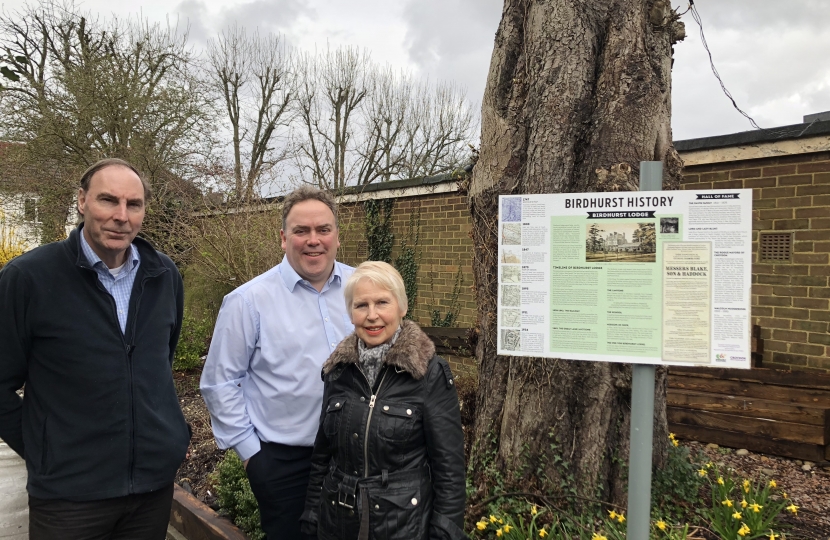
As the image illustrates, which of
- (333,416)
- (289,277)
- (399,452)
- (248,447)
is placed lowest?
(248,447)

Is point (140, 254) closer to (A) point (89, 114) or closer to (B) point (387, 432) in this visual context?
(B) point (387, 432)

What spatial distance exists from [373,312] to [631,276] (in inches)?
39.1

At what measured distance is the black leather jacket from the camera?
7.07ft

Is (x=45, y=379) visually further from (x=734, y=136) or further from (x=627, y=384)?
(x=734, y=136)

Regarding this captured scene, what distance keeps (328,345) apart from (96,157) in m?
14.5

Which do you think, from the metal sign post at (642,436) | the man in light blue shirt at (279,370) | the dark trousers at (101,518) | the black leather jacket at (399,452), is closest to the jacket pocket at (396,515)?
the black leather jacket at (399,452)

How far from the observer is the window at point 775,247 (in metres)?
5.81

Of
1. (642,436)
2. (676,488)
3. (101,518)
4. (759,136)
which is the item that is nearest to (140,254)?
(101,518)

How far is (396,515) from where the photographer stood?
214cm

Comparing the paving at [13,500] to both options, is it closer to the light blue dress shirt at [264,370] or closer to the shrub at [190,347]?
the shrub at [190,347]

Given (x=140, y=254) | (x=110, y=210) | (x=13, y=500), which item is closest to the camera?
(x=110, y=210)

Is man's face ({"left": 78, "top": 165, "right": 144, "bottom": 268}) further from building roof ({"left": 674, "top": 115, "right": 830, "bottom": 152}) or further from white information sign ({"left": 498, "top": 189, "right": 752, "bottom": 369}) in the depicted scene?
building roof ({"left": 674, "top": 115, "right": 830, "bottom": 152})

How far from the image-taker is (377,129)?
2623 cm

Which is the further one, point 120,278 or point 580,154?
point 580,154
